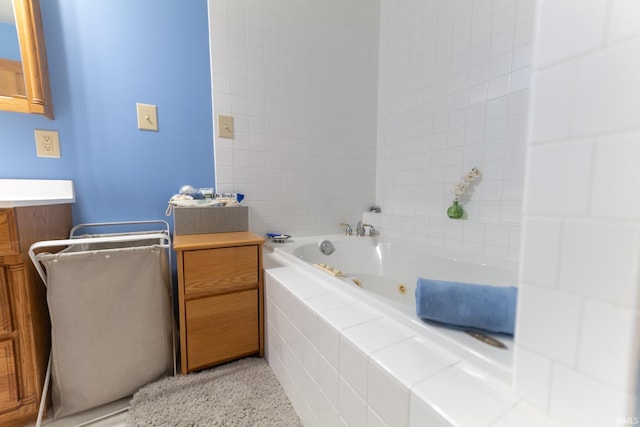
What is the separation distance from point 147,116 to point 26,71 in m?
0.42

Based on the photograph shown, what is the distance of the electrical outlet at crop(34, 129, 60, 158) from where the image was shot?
110 cm

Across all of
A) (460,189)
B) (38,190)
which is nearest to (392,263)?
(460,189)

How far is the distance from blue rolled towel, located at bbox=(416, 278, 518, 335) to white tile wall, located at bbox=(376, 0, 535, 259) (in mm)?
759

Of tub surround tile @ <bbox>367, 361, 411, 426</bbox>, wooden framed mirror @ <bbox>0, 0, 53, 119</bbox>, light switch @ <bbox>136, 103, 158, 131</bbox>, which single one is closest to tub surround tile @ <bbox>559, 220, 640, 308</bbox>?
tub surround tile @ <bbox>367, 361, 411, 426</bbox>

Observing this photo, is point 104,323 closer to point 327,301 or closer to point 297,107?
point 327,301

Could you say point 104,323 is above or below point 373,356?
below

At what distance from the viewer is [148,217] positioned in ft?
4.37

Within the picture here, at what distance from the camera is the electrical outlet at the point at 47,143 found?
1101 millimetres

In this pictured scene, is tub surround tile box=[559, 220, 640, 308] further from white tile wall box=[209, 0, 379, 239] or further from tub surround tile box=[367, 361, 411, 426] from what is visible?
white tile wall box=[209, 0, 379, 239]

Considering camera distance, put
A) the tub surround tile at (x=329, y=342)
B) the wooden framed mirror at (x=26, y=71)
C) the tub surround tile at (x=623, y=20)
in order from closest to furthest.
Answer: the tub surround tile at (x=623, y=20)
the tub surround tile at (x=329, y=342)
the wooden framed mirror at (x=26, y=71)

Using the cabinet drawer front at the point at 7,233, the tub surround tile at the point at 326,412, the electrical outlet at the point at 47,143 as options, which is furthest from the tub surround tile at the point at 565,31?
the electrical outlet at the point at 47,143

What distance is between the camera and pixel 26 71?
3.37 feet

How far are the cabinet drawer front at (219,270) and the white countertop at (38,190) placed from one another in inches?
23.1

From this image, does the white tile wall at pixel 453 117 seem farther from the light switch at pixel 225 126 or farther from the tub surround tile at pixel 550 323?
the light switch at pixel 225 126
